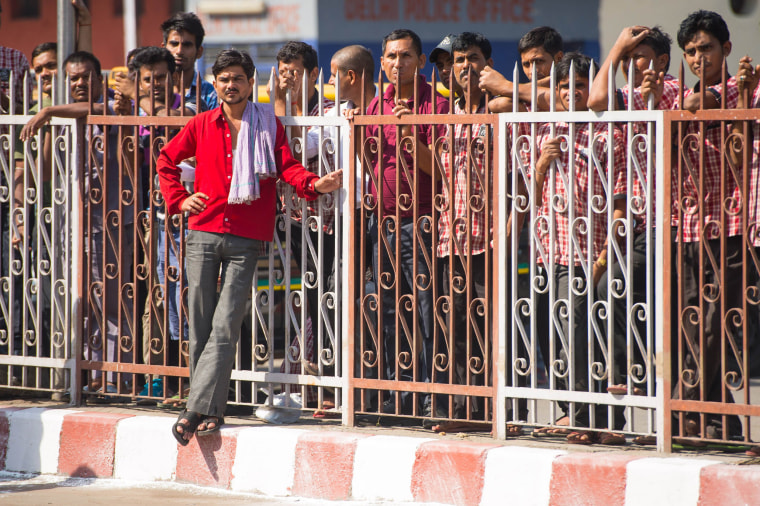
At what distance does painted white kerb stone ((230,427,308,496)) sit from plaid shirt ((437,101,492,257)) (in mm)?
1255

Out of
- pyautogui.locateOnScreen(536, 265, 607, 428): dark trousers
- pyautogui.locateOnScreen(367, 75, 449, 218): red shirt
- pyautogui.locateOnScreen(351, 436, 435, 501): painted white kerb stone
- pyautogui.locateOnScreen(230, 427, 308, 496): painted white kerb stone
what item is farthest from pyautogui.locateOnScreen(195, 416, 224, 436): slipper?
pyautogui.locateOnScreen(536, 265, 607, 428): dark trousers

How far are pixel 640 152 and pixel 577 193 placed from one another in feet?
1.25

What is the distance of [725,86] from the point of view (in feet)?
14.8

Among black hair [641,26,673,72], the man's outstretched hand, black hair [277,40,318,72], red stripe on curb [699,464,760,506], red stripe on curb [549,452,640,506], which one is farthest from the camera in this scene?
black hair [277,40,318,72]

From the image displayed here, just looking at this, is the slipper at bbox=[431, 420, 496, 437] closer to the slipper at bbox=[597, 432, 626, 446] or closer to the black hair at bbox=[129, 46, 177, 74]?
the slipper at bbox=[597, 432, 626, 446]

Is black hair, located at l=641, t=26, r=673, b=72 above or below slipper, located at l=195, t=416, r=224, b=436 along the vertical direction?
above

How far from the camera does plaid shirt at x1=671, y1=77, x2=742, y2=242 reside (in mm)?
4660

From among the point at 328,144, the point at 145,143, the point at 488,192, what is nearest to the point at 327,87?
the point at 145,143

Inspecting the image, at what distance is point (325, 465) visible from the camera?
16.3ft

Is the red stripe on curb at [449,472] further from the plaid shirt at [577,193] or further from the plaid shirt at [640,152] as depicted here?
the plaid shirt at [640,152]

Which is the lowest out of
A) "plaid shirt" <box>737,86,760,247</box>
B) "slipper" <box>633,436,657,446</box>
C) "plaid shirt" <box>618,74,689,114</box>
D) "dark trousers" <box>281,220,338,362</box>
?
"slipper" <box>633,436,657,446</box>

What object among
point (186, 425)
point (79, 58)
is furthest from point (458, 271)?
point (79, 58)

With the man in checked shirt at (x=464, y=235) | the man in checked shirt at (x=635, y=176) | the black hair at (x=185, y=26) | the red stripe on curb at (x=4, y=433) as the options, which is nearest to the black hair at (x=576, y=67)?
the man in checked shirt at (x=635, y=176)

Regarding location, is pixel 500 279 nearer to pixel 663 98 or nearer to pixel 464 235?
pixel 464 235
